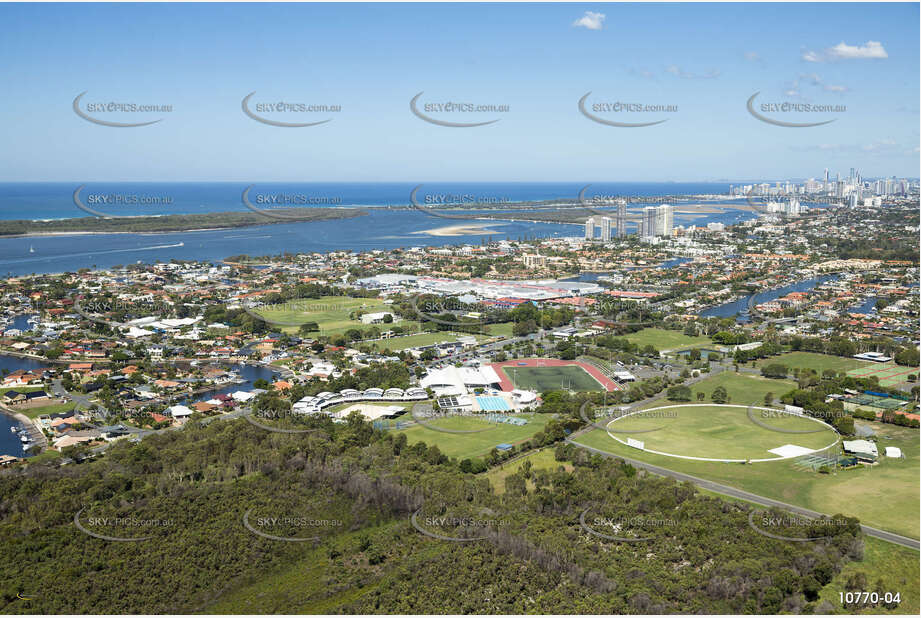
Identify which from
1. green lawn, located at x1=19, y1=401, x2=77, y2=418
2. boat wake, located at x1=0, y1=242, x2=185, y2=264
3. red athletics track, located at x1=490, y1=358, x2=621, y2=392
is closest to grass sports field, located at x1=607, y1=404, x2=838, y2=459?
red athletics track, located at x1=490, y1=358, x2=621, y2=392

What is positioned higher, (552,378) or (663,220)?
(663,220)

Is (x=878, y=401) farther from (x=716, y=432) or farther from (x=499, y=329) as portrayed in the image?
(x=499, y=329)

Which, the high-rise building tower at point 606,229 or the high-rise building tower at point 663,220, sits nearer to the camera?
the high-rise building tower at point 606,229

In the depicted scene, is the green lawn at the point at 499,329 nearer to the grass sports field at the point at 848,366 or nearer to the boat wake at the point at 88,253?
the grass sports field at the point at 848,366

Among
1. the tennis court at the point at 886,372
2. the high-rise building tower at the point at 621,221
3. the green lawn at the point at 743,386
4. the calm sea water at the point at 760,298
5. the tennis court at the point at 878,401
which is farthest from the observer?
the high-rise building tower at the point at 621,221

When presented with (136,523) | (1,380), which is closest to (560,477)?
(136,523)

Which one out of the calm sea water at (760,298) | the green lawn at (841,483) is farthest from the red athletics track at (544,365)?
the calm sea water at (760,298)

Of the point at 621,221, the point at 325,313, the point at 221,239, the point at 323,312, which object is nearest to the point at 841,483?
the point at 325,313
